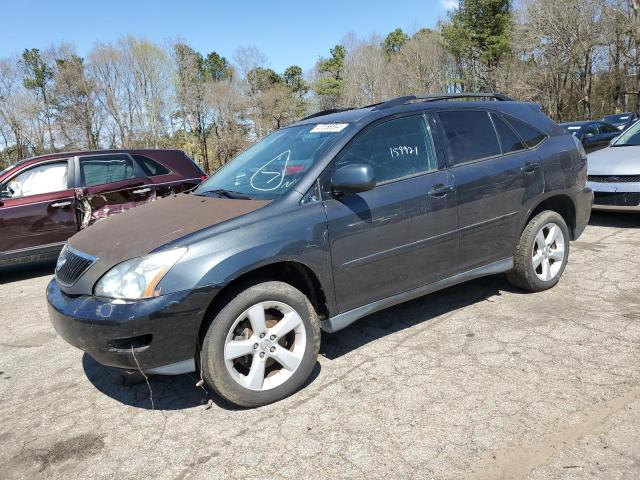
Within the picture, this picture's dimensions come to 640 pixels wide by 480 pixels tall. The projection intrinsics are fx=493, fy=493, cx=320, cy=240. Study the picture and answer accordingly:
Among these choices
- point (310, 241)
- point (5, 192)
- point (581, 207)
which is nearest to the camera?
point (310, 241)

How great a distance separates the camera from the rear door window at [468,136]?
384cm

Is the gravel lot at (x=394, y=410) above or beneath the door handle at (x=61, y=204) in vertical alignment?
beneath

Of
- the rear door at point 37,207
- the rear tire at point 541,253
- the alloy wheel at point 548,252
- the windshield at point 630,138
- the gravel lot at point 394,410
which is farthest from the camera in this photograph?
the windshield at point 630,138

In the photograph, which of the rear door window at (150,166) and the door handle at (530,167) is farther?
the rear door window at (150,166)

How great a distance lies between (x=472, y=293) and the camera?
182 inches

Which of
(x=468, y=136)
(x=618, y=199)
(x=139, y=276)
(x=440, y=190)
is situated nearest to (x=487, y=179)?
(x=468, y=136)

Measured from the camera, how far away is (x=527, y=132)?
14.2 ft

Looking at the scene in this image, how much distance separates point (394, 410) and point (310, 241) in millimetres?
1098

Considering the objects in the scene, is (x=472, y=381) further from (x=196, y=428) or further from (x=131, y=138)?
(x=131, y=138)

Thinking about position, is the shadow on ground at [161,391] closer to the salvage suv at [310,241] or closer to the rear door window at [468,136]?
the salvage suv at [310,241]

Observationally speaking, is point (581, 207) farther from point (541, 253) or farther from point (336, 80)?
point (336, 80)

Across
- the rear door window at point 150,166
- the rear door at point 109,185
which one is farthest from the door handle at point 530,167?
the rear door window at point 150,166

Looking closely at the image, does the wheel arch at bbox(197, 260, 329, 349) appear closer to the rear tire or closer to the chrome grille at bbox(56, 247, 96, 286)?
the chrome grille at bbox(56, 247, 96, 286)

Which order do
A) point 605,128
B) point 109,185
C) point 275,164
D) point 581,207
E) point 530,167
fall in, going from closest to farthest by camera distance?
1. point 275,164
2. point 530,167
3. point 581,207
4. point 109,185
5. point 605,128
